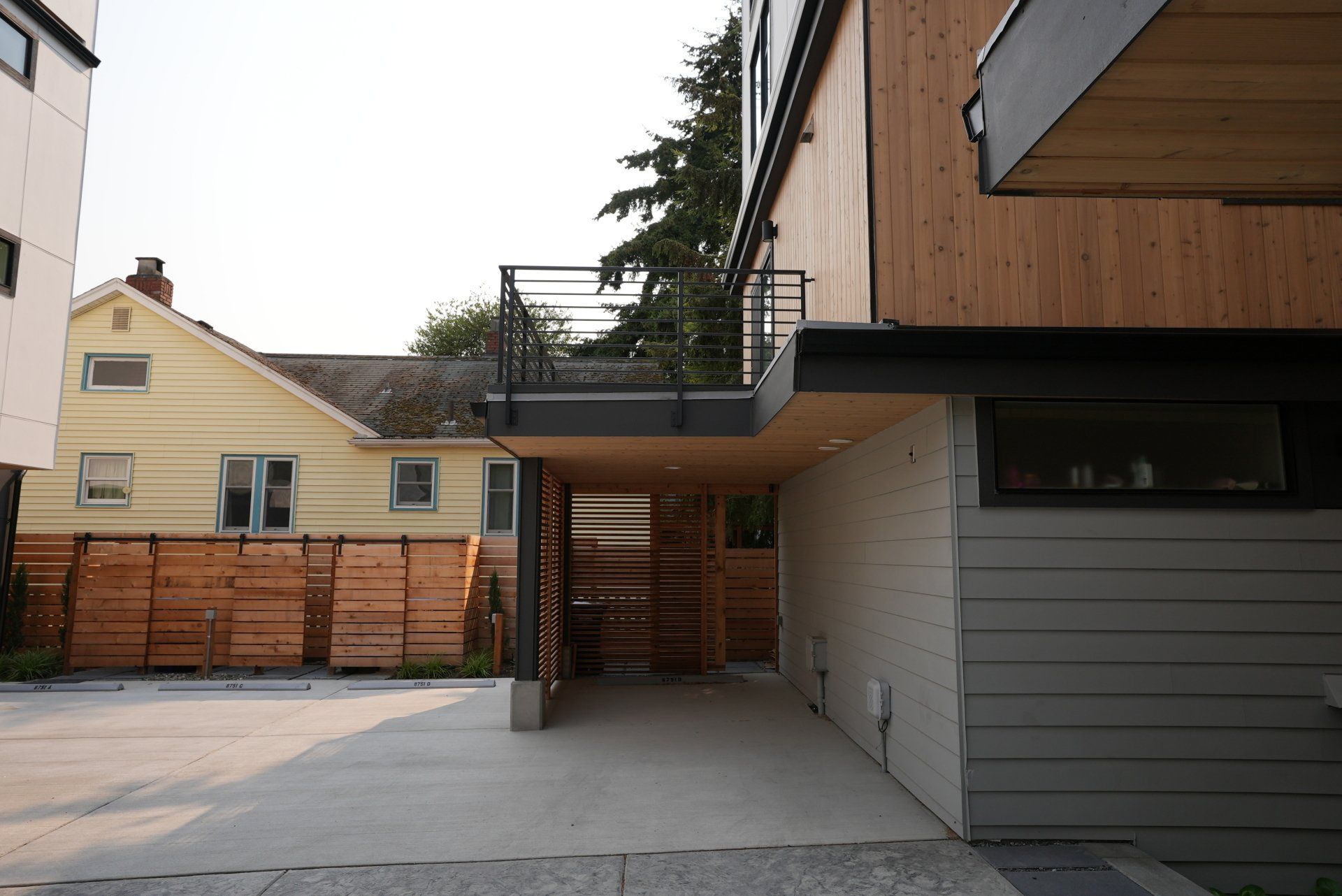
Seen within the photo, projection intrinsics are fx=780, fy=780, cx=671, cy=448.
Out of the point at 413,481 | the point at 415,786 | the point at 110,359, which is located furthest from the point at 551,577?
the point at 110,359

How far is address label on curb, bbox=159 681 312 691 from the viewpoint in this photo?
32.8 ft

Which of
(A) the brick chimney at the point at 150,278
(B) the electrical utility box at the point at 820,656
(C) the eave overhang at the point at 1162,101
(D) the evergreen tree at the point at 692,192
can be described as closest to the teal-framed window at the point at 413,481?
(D) the evergreen tree at the point at 692,192

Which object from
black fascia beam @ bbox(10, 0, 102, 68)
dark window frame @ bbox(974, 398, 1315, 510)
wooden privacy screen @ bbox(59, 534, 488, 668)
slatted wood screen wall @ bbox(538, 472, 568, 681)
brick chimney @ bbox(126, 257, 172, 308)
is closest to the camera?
dark window frame @ bbox(974, 398, 1315, 510)

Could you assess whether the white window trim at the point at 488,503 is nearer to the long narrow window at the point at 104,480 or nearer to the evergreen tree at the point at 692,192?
the evergreen tree at the point at 692,192

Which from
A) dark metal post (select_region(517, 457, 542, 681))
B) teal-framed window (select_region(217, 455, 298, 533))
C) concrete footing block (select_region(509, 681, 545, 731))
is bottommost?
concrete footing block (select_region(509, 681, 545, 731))

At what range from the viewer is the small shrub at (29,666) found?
10.6 meters

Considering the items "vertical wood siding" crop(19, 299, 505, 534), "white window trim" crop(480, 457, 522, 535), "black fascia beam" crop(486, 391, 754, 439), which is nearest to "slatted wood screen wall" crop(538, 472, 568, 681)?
"black fascia beam" crop(486, 391, 754, 439)

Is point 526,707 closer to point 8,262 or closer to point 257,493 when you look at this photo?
point 8,262

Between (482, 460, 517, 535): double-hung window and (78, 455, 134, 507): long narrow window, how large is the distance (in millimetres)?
5927

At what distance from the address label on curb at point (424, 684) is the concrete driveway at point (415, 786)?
126 cm

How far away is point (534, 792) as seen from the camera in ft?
18.2

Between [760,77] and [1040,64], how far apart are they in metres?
8.43

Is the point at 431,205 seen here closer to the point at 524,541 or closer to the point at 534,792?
the point at 524,541

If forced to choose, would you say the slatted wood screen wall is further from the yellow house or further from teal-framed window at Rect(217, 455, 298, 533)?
teal-framed window at Rect(217, 455, 298, 533)
